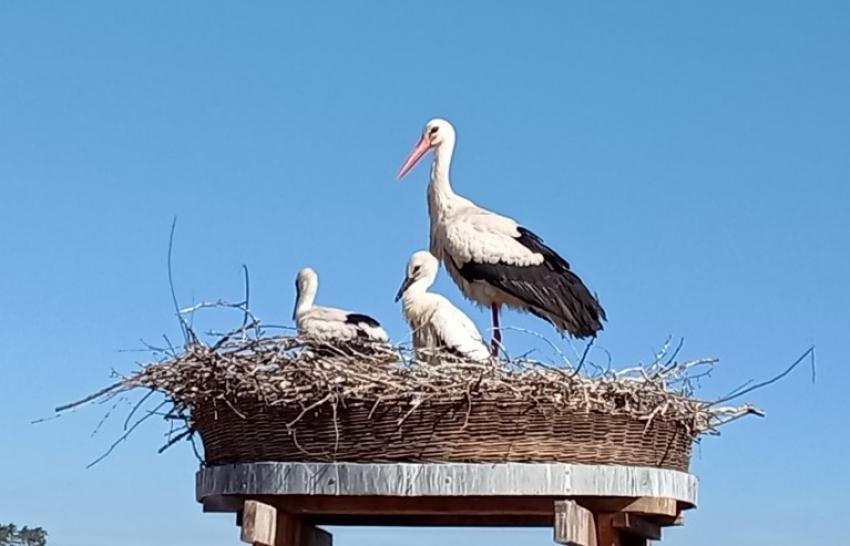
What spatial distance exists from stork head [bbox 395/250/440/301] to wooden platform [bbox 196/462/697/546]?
Answer: 6.17 feet

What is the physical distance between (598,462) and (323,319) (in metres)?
2.85

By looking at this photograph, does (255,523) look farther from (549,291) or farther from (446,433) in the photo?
(549,291)

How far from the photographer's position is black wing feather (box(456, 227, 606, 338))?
779 cm

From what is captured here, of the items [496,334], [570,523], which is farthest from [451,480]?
[496,334]

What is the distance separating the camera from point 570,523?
4875 mm

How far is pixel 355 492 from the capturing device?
491 cm

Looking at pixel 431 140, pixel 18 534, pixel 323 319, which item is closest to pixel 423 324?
pixel 323 319

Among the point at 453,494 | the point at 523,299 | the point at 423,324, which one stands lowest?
the point at 453,494

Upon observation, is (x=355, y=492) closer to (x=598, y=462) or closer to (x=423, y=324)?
(x=598, y=462)

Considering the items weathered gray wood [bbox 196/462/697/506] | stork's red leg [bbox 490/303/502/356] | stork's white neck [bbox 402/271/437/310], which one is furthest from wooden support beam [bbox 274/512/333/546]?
stork's white neck [bbox 402/271/437/310]

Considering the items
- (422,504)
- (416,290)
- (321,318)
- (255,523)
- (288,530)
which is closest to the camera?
(422,504)

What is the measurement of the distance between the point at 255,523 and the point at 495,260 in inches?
118

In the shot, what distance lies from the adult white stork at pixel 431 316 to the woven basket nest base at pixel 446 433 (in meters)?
1.51

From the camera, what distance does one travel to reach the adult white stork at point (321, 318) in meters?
7.17
